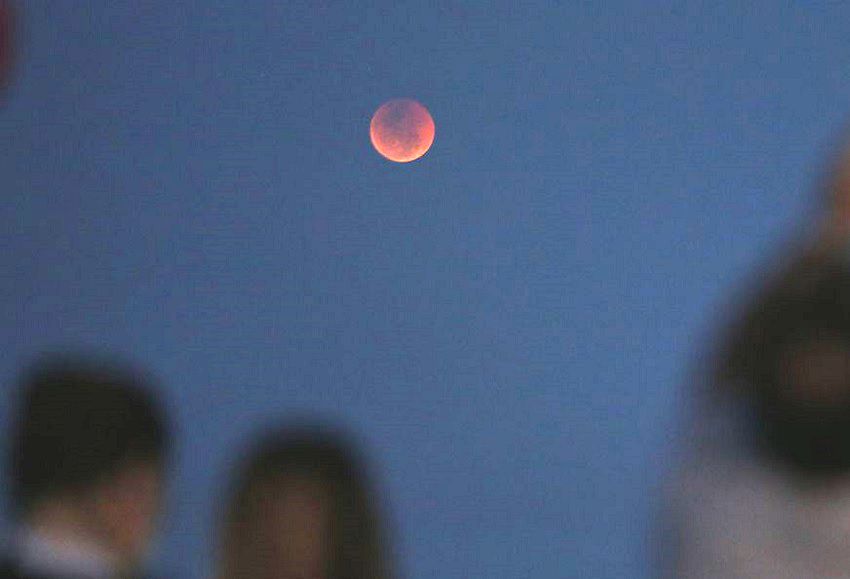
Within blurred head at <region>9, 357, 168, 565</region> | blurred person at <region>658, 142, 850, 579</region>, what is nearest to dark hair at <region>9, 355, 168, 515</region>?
blurred head at <region>9, 357, 168, 565</region>

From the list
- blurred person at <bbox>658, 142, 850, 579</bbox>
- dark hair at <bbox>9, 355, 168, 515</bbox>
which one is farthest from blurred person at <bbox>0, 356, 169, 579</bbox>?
blurred person at <bbox>658, 142, 850, 579</bbox>

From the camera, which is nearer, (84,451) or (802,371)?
(802,371)

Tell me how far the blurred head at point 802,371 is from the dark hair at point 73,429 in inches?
17.5

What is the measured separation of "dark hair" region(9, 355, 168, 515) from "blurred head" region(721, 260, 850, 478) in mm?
444

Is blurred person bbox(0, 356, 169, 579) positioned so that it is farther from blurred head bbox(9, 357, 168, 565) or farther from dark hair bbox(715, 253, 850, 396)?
dark hair bbox(715, 253, 850, 396)

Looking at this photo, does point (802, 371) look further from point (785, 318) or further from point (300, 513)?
point (300, 513)

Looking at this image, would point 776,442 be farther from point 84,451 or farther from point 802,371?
point 84,451

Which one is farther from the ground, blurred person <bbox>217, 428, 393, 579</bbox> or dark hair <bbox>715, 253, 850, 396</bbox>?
dark hair <bbox>715, 253, 850, 396</bbox>

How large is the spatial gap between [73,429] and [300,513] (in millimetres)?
180

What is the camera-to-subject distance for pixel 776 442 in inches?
32.3

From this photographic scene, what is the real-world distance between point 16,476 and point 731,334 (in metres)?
0.54

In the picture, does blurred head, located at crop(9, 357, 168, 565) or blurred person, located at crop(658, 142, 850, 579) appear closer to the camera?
blurred person, located at crop(658, 142, 850, 579)

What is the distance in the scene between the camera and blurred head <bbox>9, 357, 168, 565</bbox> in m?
0.95

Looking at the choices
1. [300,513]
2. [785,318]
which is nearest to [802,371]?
[785,318]
